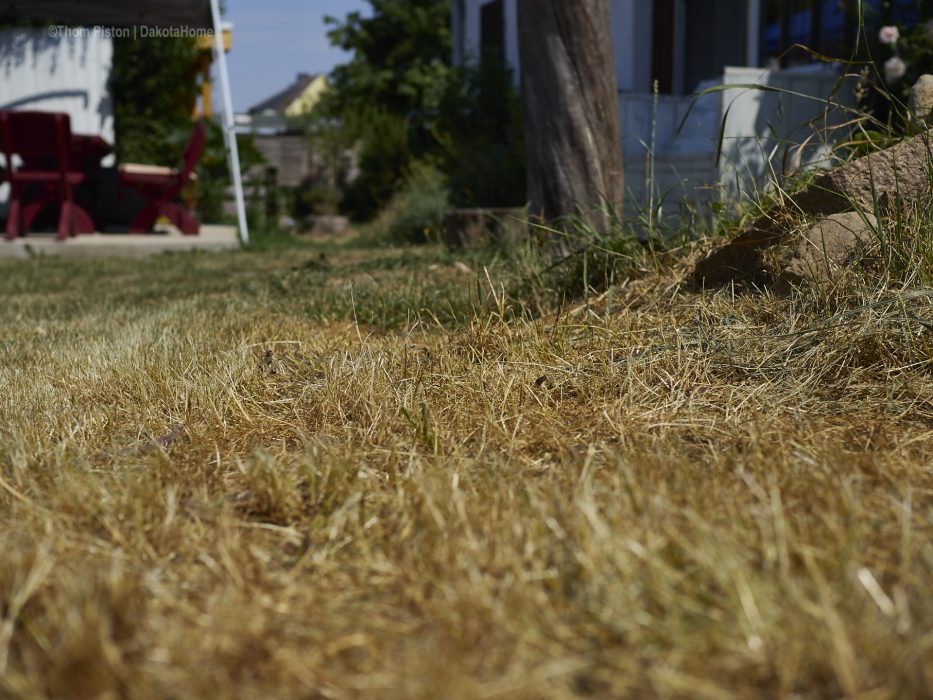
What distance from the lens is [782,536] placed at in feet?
4.16

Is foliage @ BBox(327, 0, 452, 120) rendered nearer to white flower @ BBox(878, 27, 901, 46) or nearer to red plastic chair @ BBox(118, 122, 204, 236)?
red plastic chair @ BBox(118, 122, 204, 236)

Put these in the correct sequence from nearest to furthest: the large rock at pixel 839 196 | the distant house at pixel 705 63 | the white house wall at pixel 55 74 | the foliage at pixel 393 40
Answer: the large rock at pixel 839 196 → the distant house at pixel 705 63 → the white house wall at pixel 55 74 → the foliage at pixel 393 40

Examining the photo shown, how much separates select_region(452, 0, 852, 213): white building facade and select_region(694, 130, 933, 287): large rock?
3.63 meters

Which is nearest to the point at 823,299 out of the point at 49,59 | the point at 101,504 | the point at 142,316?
the point at 101,504

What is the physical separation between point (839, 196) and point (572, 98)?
2.33 m

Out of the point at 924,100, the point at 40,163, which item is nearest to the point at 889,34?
the point at 924,100

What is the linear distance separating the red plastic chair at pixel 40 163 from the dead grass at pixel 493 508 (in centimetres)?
695

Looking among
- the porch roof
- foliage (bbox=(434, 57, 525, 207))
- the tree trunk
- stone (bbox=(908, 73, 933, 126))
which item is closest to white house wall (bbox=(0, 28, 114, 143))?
the porch roof

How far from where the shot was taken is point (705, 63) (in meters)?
12.7

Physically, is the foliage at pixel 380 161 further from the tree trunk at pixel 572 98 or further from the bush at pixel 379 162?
the tree trunk at pixel 572 98

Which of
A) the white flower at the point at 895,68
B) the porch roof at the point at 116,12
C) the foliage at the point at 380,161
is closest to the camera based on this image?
the white flower at the point at 895,68

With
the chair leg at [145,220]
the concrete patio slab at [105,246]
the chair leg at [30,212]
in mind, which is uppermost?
the chair leg at [30,212]

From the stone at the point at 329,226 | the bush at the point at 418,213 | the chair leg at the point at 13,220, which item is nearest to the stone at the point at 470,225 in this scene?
the bush at the point at 418,213

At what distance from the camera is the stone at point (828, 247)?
2.65 metres
